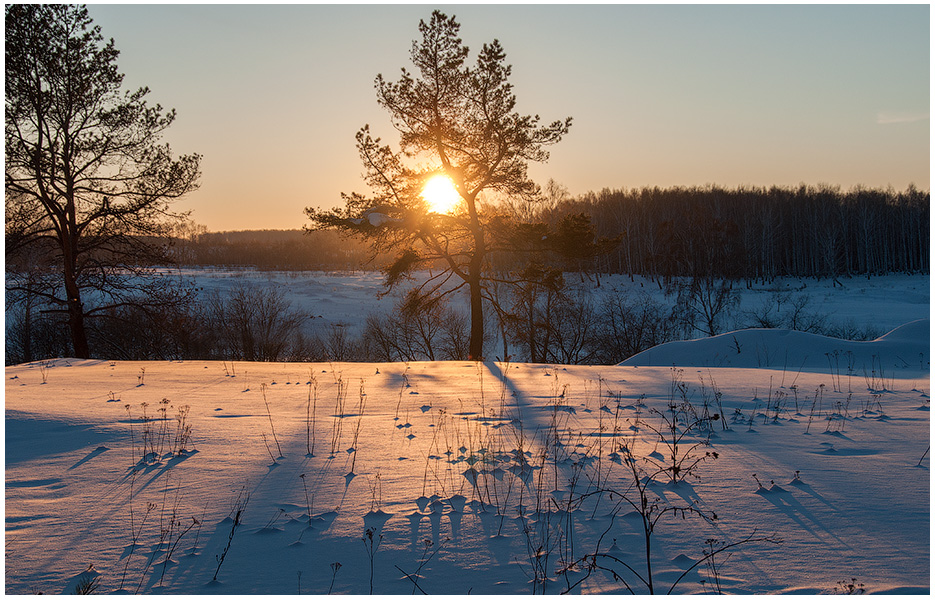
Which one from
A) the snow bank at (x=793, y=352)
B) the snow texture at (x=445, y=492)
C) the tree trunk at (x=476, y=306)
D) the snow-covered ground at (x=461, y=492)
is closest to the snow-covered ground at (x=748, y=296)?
the tree trunk at (x=476, y=306)

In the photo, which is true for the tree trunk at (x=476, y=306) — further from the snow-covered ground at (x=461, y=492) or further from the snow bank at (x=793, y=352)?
the snow-covered ground at (x=461, y=492)

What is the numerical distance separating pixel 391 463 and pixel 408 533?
1.37 meters

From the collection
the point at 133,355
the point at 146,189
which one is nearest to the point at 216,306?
the point at 133,355

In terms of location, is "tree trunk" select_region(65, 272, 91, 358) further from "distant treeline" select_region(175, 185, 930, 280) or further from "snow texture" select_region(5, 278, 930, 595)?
"distant treeline" select_region(175, 185, 930, 280)

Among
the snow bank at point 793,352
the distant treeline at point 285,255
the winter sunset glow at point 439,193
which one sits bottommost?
the snow bank at point 793,352

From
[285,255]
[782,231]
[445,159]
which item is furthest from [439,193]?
[285,255]

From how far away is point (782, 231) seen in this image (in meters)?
66.2

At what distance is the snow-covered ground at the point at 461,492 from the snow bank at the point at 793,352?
6536 millimetres

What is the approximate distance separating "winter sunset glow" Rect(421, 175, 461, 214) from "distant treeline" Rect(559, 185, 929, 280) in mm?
40383

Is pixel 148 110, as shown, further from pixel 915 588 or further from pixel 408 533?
pixel 915 588

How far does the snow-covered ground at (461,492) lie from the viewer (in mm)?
3234

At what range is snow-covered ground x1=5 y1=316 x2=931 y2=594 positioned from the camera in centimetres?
323

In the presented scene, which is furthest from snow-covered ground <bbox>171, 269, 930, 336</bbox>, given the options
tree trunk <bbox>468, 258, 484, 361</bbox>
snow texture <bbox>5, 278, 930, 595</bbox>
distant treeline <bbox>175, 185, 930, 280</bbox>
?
snow texture <bbox>5, 278, 930, 595</bbox>

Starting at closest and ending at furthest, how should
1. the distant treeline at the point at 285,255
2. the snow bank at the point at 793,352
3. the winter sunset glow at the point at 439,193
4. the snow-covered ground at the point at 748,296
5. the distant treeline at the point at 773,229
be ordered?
the snow bank at the point at 793,352, the winter sunset glow at the point at 439,193, the snow-covered ground at the point at 748,296, the distant treeline at the point at 773,229, the distant treeline at the point at 285,255
